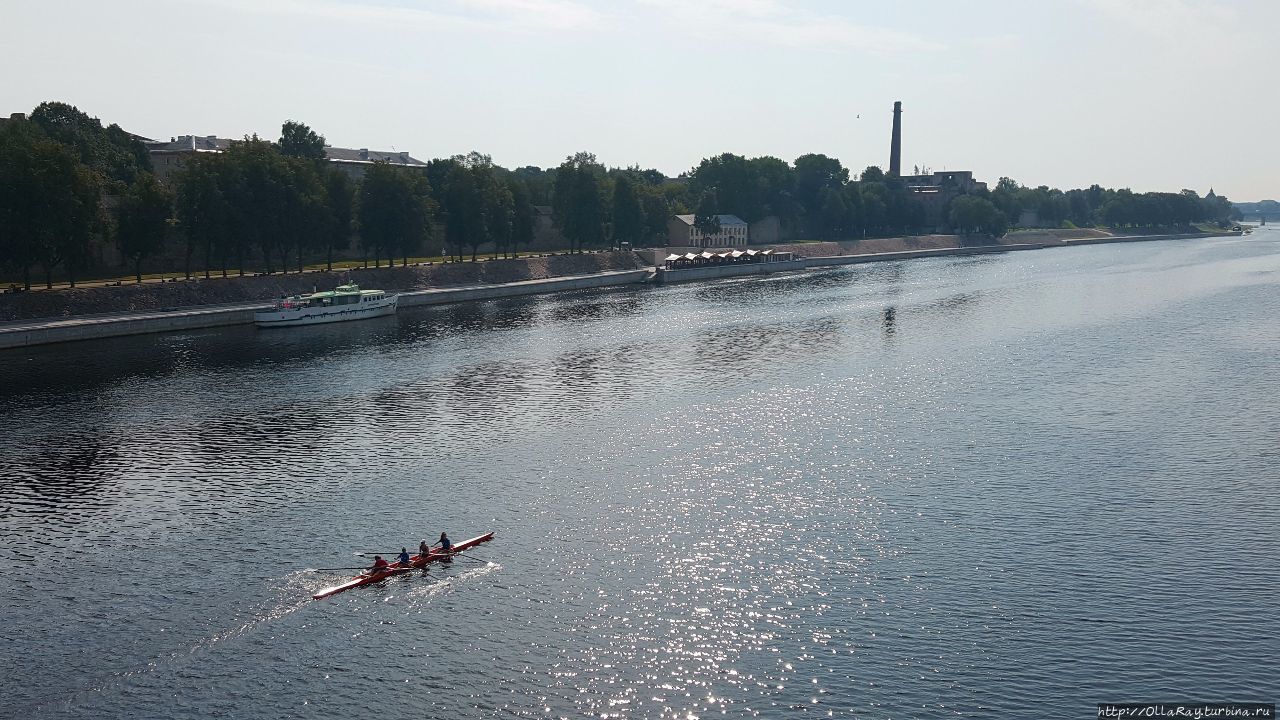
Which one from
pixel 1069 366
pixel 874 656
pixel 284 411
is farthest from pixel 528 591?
pixel 1069 366

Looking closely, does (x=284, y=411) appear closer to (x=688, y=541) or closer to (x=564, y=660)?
(x=688, y=541)

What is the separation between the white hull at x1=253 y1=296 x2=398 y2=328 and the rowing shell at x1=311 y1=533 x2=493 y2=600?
254 ft

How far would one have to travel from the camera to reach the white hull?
115 m

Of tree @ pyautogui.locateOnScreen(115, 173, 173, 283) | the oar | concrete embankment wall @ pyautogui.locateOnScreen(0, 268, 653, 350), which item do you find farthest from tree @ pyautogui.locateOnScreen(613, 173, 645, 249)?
the oar

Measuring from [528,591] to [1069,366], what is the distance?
6283cm

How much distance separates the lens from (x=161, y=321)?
10831 centimetres

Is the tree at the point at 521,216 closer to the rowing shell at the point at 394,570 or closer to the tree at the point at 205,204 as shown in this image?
the tree at the point at 205,204

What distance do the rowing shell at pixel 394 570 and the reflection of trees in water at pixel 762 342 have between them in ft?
152

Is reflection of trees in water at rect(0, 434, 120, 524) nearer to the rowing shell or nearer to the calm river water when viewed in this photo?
the calm river water

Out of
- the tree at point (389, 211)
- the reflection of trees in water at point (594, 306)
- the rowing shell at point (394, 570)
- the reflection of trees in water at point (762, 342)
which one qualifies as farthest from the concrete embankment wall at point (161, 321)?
→ the rowing shell at point (394, 570)

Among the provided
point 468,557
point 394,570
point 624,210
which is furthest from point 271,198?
point 394,570

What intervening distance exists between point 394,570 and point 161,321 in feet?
256

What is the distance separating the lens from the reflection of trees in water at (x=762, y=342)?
310ft

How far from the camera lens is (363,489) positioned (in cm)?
5384
